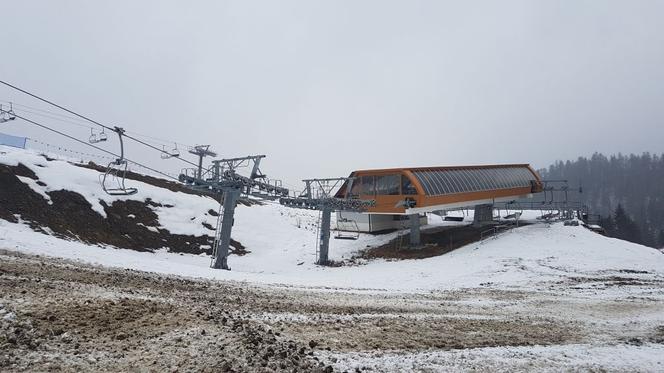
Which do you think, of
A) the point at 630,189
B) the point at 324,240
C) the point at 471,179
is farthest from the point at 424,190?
the point at 630,189

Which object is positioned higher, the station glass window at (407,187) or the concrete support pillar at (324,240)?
the station glass window at (407,187)

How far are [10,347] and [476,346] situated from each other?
297 inches

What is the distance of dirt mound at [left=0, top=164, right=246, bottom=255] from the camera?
2797 cm

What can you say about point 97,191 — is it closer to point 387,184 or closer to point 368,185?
point 368,185

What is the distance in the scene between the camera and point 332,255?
37.5 m

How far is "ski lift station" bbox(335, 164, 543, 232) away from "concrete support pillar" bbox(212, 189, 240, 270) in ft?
43.9

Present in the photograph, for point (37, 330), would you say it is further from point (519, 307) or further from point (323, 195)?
point (323, 195)

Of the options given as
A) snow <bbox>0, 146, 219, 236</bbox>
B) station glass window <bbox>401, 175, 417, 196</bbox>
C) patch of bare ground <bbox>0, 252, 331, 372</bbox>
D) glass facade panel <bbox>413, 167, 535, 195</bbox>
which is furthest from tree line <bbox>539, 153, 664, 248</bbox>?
patch of bare ground <bbox>0, 252, 331, 372</bbox>

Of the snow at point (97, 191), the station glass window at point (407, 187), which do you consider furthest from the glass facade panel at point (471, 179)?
the snow at point (97, 191)

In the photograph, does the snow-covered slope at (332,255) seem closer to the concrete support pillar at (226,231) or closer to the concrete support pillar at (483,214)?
the concrete support pillar at (226,231)

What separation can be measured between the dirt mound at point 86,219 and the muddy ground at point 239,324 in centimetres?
1564

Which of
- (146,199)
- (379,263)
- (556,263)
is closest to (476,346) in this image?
(556,263)

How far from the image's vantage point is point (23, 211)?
1104 inches

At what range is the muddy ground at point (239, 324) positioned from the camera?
5.59 m
